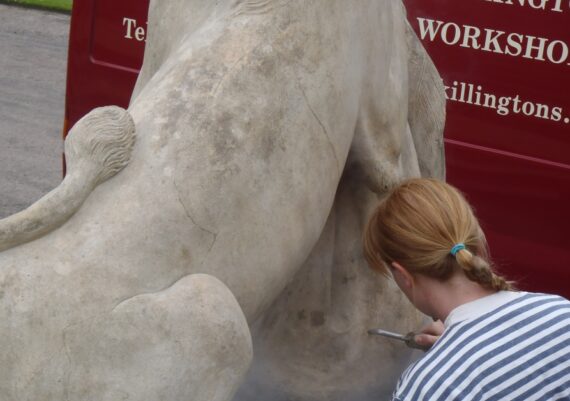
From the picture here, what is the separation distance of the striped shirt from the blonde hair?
8 centimetres

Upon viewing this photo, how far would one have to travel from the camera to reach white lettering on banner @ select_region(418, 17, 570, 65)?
475cm

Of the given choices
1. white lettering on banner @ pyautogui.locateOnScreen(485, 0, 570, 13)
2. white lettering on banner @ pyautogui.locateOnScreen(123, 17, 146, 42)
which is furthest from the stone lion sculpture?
white lettering on banner @ pyautogui.locateOnScreen(123, 17, 146, 42)

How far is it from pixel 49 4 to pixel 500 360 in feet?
40.1

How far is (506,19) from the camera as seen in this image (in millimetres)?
4805

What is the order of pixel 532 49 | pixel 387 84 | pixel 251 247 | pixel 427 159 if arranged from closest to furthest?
pixel 251 247, pixel 387 84, pixel 427 159, pixel 532 49

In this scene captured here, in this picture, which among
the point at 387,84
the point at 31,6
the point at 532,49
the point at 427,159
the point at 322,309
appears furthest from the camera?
the point at 31,6

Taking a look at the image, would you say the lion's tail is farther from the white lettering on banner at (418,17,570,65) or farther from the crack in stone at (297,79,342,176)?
the white lettering on banner at (418,17,570,65)

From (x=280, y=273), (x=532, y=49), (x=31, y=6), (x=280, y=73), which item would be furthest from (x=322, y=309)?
(x=31, y=6)

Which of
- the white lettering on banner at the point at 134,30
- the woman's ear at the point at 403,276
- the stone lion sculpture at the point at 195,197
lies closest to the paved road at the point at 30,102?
the white lettering on banner at the point at 134,30

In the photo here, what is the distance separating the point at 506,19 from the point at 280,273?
3.00 metres

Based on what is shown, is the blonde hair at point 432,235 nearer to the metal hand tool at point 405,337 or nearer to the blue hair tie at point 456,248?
the blue hair tie at point 456,248

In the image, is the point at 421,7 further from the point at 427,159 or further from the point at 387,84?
the point at 387,84

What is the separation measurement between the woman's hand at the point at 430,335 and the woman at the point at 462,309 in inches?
9.4

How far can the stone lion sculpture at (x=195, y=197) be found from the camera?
1840mm
